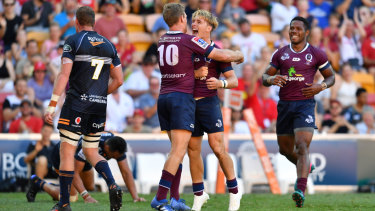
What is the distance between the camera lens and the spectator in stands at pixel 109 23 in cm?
1830

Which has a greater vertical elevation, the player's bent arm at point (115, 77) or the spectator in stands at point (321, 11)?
the spectator in stands at point (321, 11)

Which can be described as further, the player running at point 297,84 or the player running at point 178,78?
the player running at point 297,84

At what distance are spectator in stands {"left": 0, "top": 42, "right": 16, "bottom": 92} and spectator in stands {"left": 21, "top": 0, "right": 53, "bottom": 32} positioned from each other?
1497 millimetres

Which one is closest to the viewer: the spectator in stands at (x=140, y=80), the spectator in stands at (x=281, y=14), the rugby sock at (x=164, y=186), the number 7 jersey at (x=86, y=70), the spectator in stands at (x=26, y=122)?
the rugby sock at (x=164, y=186)

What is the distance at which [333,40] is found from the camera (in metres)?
20.9

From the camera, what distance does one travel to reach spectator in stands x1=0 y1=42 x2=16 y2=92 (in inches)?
666

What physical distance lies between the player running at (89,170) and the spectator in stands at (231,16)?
893 cm

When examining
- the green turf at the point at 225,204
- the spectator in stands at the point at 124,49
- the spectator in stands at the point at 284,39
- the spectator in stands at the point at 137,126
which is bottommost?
the green turf at the point at 225,204

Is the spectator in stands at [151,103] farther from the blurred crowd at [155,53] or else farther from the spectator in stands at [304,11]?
the spectator in stands at [304,11]

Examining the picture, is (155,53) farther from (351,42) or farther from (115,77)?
(115,77)

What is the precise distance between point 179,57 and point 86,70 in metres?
1.11

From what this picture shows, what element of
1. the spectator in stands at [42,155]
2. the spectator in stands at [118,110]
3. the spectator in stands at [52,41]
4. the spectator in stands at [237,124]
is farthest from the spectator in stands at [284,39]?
the spectator in stands at [42,155]

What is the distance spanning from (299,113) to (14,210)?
4162 millimetres

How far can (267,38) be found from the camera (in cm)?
2052
